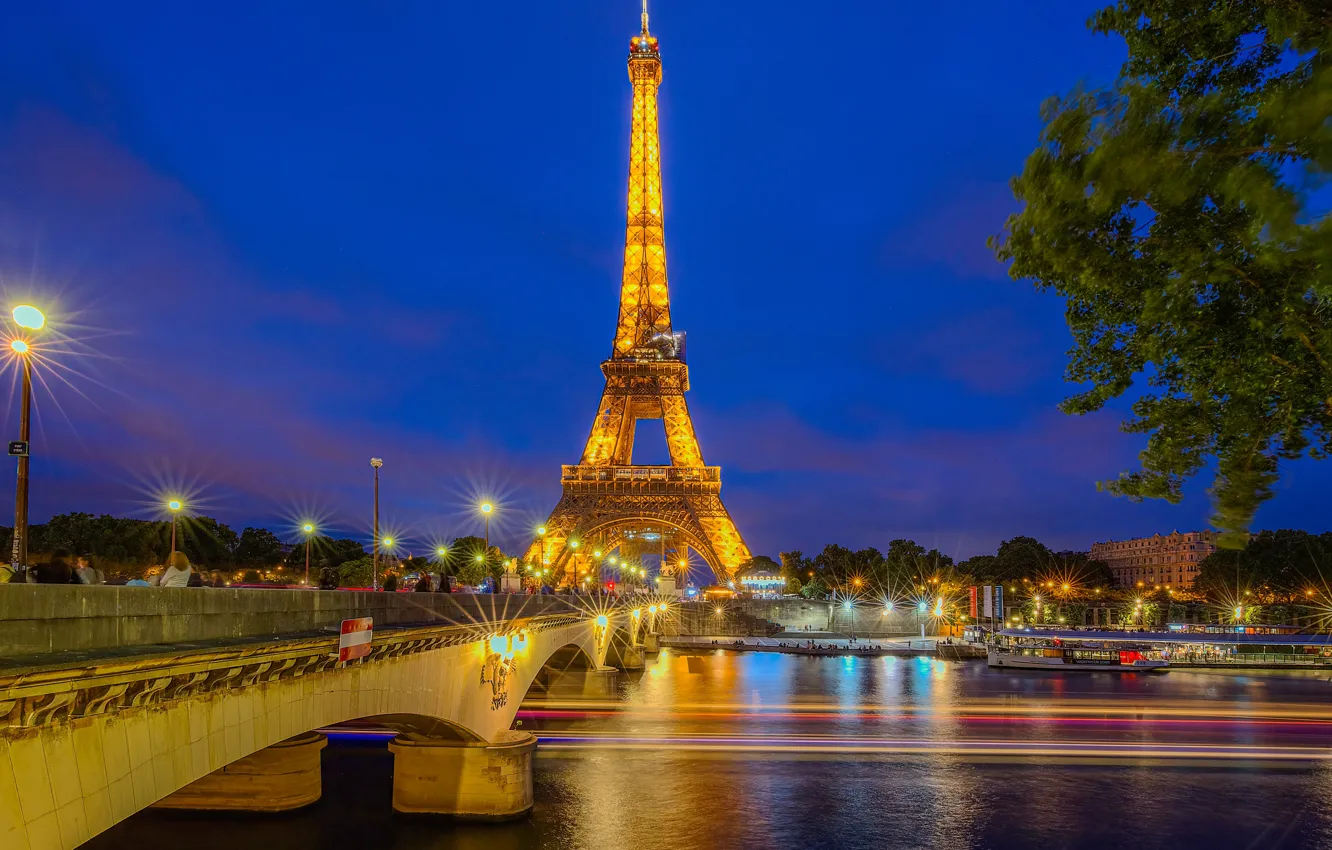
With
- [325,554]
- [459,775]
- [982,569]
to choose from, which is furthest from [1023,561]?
[459,775]

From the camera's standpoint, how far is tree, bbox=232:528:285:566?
3322 inches

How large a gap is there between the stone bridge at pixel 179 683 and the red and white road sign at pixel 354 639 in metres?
0.16

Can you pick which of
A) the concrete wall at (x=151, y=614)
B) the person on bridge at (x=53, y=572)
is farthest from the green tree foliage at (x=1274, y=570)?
the person on bridge at (x=53, y=572)

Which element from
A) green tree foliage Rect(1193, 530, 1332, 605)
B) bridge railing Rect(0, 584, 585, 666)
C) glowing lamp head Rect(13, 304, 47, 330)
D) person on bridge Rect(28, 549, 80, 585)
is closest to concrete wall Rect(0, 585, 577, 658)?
bridge railing Rect(0, 584, 585, 666)

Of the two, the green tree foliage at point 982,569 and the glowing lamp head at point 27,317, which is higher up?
the glowing lamp head at point 27,317

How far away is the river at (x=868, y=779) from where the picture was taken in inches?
980

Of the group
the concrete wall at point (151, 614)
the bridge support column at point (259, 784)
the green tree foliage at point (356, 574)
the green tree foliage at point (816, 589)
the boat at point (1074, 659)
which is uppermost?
the concrete wall at point (151, 614)

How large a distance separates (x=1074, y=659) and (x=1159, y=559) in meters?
118

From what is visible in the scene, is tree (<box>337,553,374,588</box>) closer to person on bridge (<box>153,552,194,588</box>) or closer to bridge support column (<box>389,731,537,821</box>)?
bridge support column (<box>389,731,537,821</box>)

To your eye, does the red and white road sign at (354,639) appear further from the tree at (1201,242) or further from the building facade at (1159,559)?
the building facade at (1159,559)

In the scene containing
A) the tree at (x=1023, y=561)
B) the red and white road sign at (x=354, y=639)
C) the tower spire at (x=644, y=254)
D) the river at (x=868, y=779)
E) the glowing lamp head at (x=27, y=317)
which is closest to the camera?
the glowing lamp head at (x=27, y=317)

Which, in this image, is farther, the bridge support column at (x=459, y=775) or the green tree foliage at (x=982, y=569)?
the green tree foliage at (x=982, y=569)

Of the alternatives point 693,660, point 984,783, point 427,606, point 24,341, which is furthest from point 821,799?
point 693,660

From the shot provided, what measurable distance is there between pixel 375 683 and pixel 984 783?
24.5 meters
